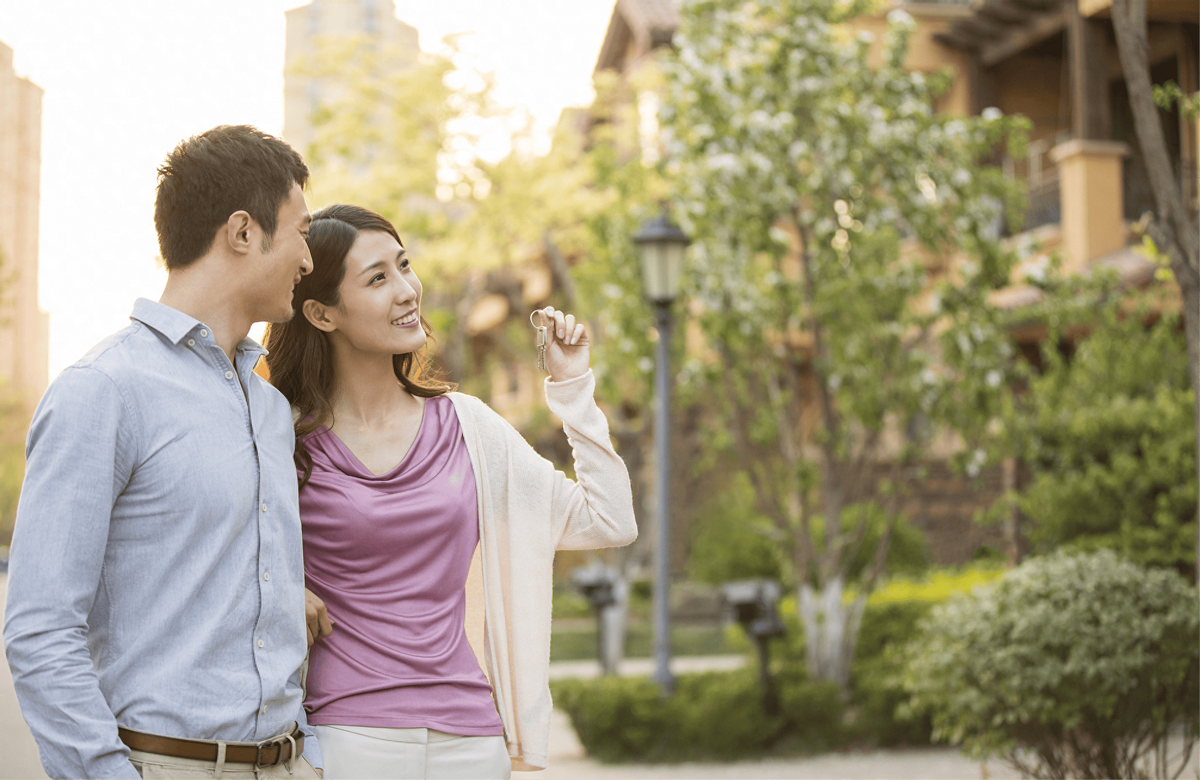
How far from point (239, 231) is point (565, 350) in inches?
30.8

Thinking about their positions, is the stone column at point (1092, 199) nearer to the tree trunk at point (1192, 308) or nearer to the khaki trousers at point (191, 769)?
the tree trunk at point (1192, 308)

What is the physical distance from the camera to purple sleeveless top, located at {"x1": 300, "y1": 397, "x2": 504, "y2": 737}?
232 centimetres

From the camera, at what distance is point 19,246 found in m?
6.36

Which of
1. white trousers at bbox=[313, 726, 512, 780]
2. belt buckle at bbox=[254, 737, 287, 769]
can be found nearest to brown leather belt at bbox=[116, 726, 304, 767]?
belt buckle at bbox=[254, 737, 287, 769]

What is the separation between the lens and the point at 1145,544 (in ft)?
29.5

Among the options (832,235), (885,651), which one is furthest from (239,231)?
(832,235)

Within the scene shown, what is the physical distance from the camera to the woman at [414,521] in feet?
7.63

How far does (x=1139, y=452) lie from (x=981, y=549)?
11.7ft

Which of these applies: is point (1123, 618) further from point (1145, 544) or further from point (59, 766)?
point (59, 766)

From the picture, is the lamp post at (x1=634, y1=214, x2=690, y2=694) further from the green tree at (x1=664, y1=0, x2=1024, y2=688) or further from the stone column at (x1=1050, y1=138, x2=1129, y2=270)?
the stone column at (x1=1050, y1=138, x2=1129, y2=270)

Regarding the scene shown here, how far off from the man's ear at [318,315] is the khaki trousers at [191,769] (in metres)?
0.94

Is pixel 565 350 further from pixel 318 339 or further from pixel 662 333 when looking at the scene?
pixel 662 333

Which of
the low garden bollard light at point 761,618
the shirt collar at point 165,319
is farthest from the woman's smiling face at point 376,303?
the low garden bollard light at point 761,618

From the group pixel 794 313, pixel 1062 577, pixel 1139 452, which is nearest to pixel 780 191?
pixel 794 313
